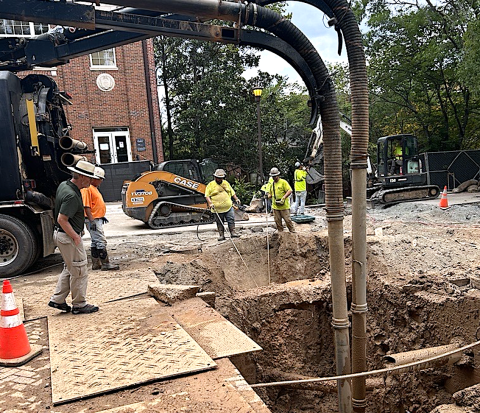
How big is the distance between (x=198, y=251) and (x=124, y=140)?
37.1 feet

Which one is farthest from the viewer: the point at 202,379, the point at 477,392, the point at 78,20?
the point at 78,20

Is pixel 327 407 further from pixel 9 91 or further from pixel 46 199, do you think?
pixel 9 91

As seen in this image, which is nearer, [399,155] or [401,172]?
[401,172]

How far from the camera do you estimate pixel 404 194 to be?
15.9 metres

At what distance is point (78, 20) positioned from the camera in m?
3.87

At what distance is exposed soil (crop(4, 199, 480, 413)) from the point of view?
4.78 m

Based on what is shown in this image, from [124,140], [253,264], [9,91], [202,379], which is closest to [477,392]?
[202,379]

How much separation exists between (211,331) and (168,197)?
897 cm

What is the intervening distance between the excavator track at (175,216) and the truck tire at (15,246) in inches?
225

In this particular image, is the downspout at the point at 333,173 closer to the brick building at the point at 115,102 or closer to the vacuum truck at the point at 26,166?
the vacuum truck at the point at 26,166

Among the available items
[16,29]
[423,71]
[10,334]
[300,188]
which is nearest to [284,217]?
[300,188]

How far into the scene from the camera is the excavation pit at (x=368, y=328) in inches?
190

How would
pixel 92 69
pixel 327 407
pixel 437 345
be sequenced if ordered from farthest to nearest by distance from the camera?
1. pixel 92 69
2. pixel 327 407
3. pixel 437 345

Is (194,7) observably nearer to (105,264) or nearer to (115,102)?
(105,264)
